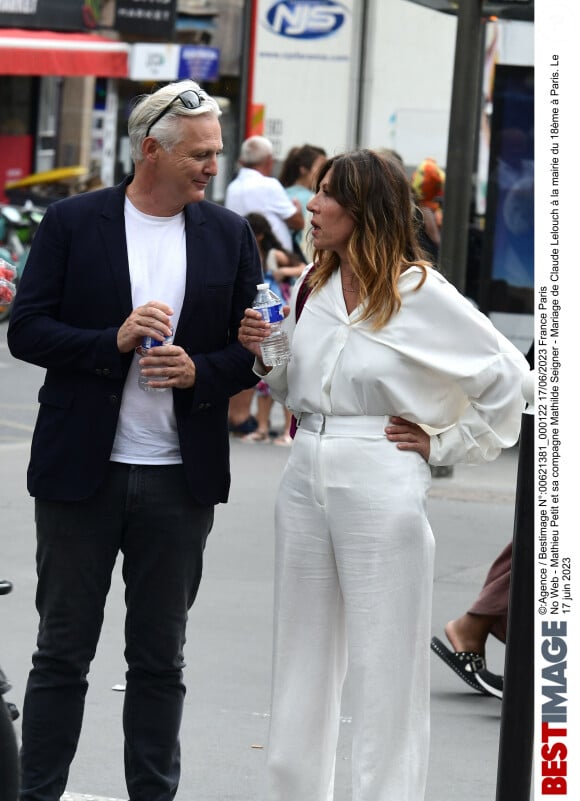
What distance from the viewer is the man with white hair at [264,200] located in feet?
35.9

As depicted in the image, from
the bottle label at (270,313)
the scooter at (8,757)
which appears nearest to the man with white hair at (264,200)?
the bottle label at (270,313)

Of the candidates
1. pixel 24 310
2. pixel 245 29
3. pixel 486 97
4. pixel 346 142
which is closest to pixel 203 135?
pixel 24 310

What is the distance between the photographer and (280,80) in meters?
14.6

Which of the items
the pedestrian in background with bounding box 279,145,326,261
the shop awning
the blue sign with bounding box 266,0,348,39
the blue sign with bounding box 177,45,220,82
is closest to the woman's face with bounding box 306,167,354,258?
the pedestrian in background with bounding box 279,145,326,261

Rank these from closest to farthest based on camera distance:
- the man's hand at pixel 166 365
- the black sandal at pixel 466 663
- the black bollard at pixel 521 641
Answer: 1. the black bollard at pixel 521 641
2. the man's hand at pixel 166 365
3. the black sandal at pixel 466 663

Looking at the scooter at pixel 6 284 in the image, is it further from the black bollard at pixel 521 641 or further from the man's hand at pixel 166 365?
the black bollard at pixel 521 641

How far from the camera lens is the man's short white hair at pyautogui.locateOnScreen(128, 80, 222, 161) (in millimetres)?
4121

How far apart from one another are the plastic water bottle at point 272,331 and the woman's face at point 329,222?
7.1 inches

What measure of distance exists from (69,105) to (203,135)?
26.2m

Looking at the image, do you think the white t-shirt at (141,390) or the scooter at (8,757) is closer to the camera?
the scooter at (8,757)

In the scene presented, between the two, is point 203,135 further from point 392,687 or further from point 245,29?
point 245,29

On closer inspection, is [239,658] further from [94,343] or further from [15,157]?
[15,157]

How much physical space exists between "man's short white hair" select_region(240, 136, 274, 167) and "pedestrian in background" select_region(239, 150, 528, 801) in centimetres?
701

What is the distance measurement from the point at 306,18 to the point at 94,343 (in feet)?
38.0
